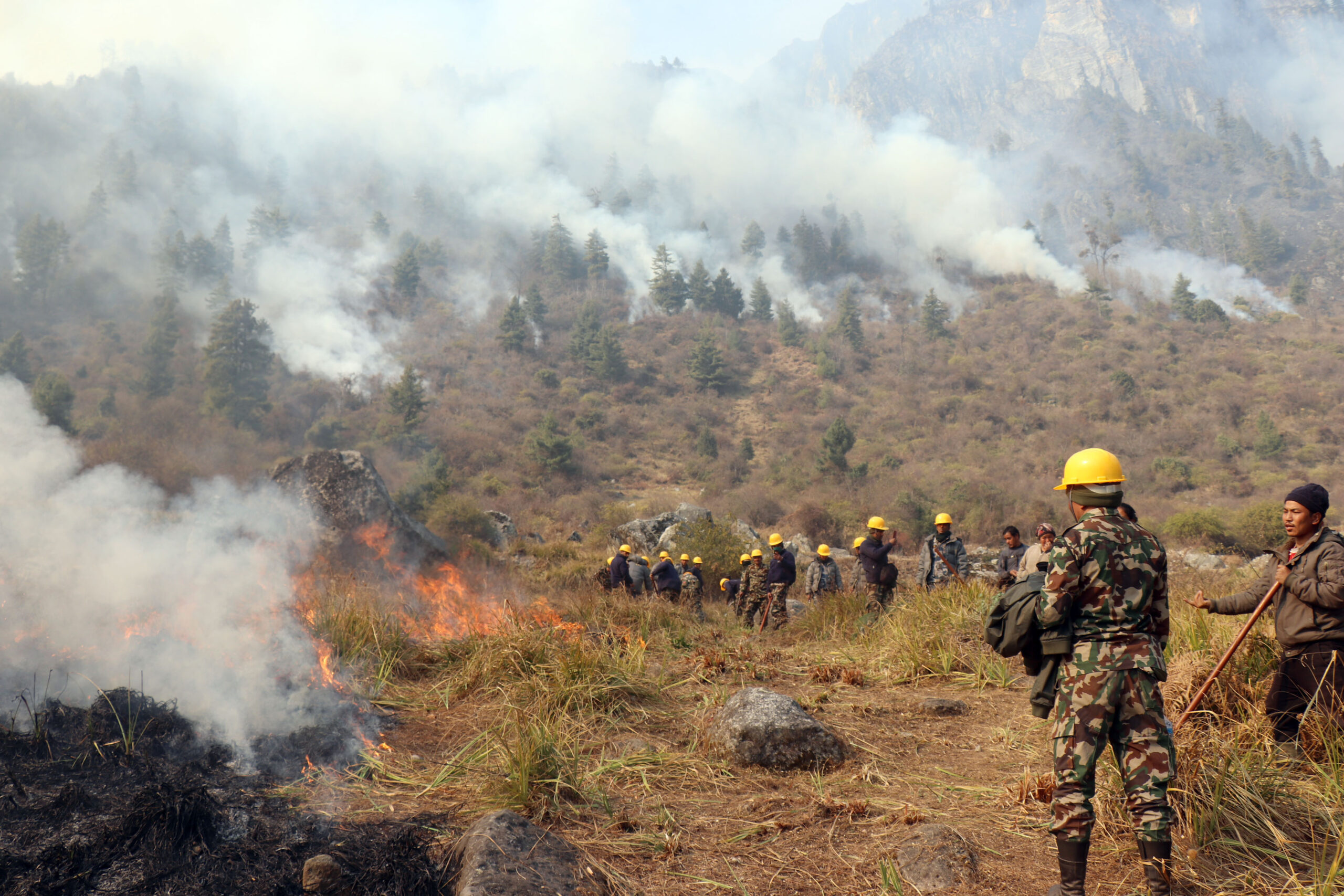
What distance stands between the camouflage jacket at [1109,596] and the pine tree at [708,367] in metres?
46.4

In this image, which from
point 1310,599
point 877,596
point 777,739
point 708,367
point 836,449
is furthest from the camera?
point 708,367

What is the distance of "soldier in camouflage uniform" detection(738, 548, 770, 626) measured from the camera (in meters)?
10.5

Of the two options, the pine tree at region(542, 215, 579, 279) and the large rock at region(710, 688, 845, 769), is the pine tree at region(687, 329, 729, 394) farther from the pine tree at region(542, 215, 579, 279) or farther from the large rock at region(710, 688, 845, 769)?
the large rock at region(710, 688, 845, 769)

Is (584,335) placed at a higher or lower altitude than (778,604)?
higher

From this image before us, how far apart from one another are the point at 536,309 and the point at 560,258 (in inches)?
514

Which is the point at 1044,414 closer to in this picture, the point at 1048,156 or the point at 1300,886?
the point at 1300,886

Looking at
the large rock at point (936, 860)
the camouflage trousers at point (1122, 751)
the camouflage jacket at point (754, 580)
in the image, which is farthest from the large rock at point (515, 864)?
the camouflage jacket at point (754, 580)

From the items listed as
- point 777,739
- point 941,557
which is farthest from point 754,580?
point 777,739

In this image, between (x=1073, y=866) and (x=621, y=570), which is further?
(x=621, y=570)

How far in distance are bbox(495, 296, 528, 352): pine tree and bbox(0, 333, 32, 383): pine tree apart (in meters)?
24.4

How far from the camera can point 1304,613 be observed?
3.65 m

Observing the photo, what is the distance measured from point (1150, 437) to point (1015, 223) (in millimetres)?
62870

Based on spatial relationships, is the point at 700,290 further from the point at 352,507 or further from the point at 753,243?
the point at 352,507

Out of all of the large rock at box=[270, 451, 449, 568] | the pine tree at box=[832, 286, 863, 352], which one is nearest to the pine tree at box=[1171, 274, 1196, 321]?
the pine tree at box=[832, 286, 863, 352]
